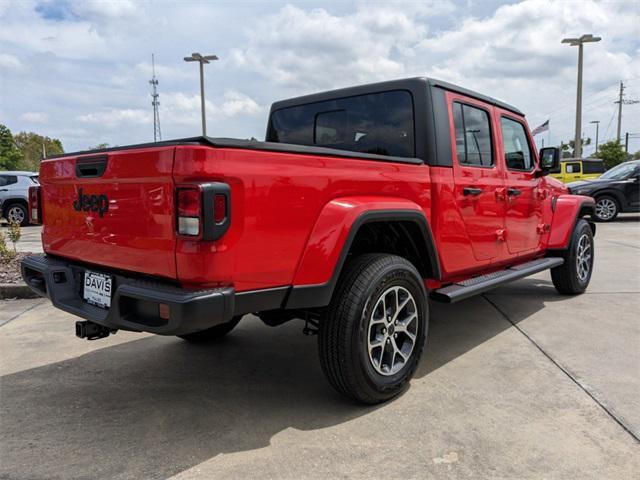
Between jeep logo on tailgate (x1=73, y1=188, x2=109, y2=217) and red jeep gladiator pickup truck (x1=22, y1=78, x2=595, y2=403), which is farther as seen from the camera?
jeep logo on tailgate (x1=73, y1=188, x2=109, y2=217)

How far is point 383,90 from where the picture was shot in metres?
3.54

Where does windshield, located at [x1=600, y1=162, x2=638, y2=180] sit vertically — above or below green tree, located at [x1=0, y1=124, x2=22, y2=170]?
below

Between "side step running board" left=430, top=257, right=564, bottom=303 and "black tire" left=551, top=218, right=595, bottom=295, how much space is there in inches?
13.5

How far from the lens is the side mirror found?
470 centimetres

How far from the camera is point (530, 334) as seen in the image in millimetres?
4094

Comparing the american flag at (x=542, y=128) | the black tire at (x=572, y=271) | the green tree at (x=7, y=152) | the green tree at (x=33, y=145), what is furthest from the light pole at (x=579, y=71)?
the green tree at (x=33, y=145)

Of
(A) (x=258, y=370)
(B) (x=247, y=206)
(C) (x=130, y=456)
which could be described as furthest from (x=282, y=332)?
(B) (x=247, y=206)

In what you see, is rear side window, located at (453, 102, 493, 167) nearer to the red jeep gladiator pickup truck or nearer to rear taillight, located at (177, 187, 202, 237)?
the red jeep gladiator pickup truck

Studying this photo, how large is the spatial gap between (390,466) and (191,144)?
5.52 feet

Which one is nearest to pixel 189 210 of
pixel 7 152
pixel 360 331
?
pixel 360 331

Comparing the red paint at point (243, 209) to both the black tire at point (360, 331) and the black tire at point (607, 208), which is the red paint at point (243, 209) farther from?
the black tire at point (607, 208)

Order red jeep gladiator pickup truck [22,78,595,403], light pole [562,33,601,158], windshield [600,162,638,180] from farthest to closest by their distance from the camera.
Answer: light pole [562,33,601,158]
windshield [600,162,638,180]
red jeep gladiator pickup truck [22,78,595,403]

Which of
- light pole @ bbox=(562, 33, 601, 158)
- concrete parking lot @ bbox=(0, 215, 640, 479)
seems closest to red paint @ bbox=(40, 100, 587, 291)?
concrete parking lot @ bbox=(0, 215, 640, 479)

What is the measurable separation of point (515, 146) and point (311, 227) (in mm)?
2883
